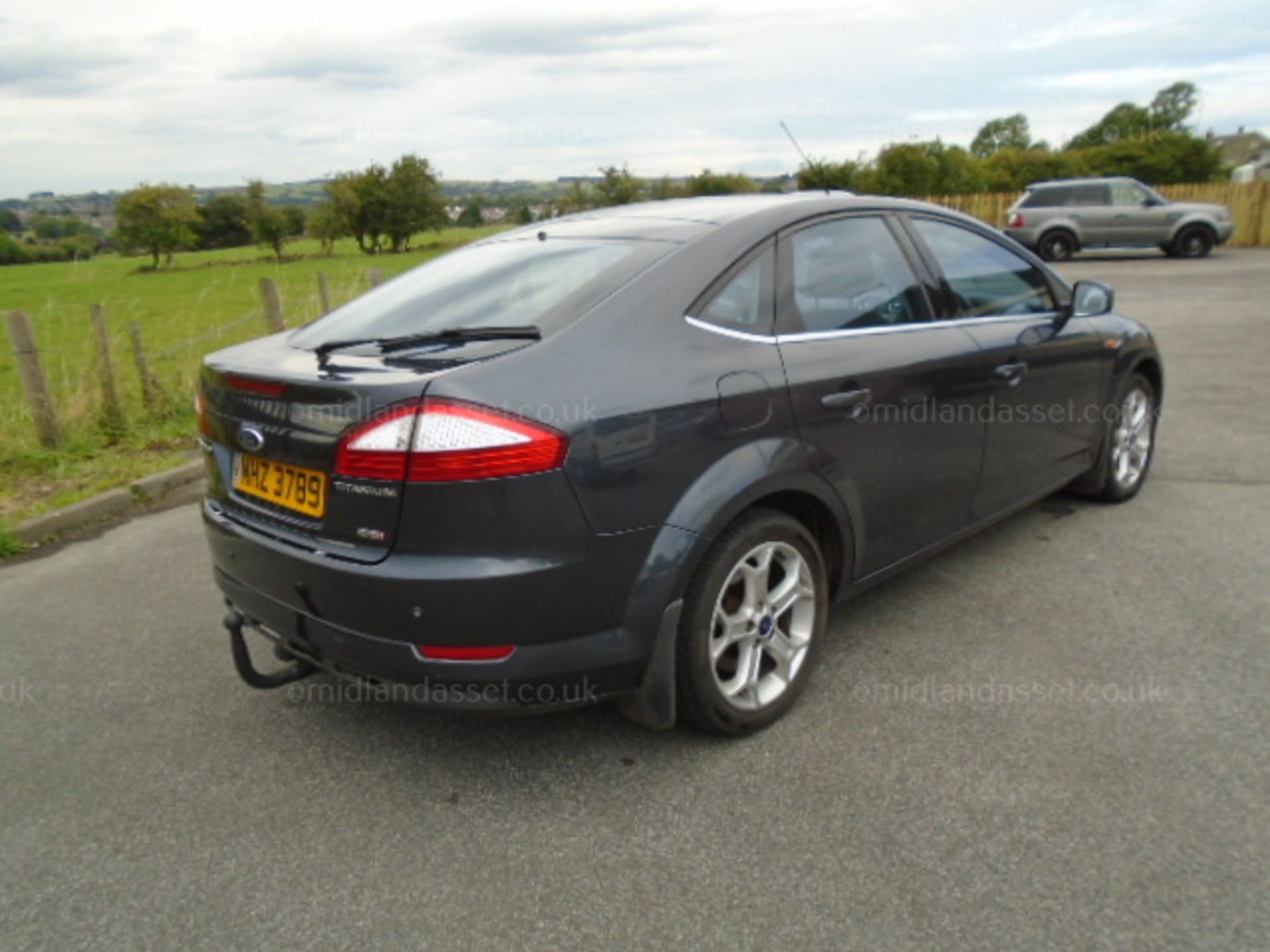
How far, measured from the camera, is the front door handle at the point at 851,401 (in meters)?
2.88

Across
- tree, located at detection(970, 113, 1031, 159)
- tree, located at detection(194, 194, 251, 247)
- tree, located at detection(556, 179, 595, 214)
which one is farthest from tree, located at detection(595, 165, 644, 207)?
tree, located at detection(970, 113, 1031, 159)

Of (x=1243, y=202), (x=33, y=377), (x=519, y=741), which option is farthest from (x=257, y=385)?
(x=1243, y=202)

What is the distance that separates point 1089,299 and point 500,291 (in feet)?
9.59

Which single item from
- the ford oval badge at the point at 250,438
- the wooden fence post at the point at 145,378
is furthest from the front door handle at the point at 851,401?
the wooden fence post at the point at 145,378

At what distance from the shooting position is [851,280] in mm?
3193

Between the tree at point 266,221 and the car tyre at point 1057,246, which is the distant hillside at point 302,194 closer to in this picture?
the tree at point 266,221

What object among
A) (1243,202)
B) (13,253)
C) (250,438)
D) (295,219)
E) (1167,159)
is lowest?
(250,438)

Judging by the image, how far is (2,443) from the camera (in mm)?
6383

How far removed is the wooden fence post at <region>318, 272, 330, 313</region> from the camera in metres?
10.6

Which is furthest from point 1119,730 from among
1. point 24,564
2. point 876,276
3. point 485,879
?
point 24,564

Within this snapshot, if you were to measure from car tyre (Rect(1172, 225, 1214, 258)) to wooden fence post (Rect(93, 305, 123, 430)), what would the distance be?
21.7 metres

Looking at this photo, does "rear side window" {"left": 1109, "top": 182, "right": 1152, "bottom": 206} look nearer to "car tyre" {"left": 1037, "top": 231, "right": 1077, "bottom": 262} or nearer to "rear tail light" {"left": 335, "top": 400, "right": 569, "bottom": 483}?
"car tyre" {"left": 1037, "top": 231, "right": 1077, "bottom": 262}

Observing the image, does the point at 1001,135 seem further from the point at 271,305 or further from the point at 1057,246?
the point at 271,305

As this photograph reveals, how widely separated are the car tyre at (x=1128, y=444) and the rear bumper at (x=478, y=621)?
3.23 meters
